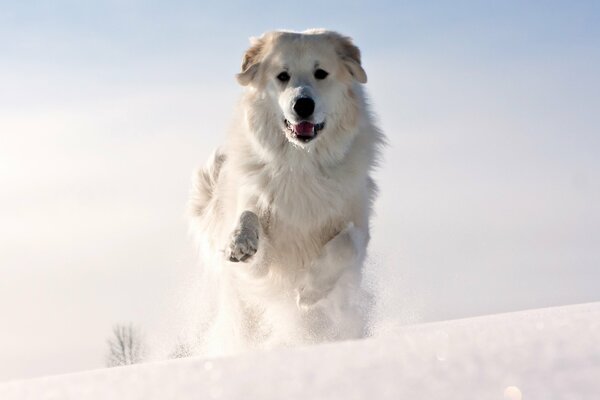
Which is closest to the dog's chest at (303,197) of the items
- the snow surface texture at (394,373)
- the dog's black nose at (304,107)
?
the dog's black nose at (304,107)

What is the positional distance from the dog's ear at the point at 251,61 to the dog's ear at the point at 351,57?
1.94 feet

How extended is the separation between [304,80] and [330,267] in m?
1.36

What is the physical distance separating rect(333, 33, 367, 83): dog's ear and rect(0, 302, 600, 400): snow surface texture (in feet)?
12.9

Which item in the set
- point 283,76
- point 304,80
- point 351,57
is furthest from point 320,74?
point 351,57

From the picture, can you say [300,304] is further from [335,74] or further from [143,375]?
[143,375]

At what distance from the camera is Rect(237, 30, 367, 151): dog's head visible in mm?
5438

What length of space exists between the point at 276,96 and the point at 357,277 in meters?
1.44

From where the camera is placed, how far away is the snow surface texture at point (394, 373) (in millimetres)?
1398

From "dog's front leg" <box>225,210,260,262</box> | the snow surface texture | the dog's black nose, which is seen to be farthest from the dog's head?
the snow surface texture

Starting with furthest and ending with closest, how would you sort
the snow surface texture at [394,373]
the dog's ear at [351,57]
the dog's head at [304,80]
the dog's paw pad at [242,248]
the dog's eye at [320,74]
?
1. the dog's ear at [351,57]
2. the dog's eye at [320,74]
3. the dog's head at [304,80]
4. the dog's paw pad at [242,248]
5. the snow surface texture at [394,373]

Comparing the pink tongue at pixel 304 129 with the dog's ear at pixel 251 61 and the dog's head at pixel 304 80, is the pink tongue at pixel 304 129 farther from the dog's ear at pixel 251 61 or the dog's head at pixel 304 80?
the dog's ear at pixel 251 61

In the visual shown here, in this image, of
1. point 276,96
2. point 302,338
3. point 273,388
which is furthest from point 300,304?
point 273,388

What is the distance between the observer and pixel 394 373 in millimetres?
1573

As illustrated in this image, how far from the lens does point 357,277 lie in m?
5.48
